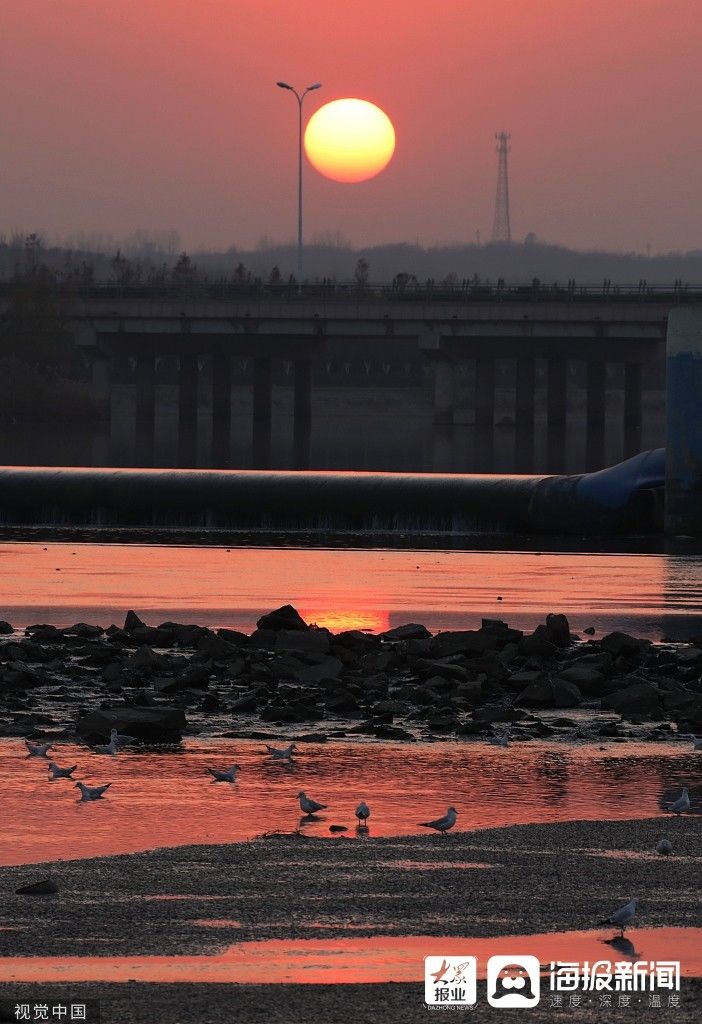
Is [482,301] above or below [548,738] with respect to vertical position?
above

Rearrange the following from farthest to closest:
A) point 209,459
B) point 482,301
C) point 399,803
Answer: point 482,301 < point 209,459 < point 399,803

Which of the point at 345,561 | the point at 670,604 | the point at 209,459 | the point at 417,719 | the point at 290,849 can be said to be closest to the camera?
A: the point at 290,849

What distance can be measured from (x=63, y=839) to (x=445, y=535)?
124 ft

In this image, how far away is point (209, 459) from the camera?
98062 mm

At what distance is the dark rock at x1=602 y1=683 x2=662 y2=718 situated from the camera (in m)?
18.7

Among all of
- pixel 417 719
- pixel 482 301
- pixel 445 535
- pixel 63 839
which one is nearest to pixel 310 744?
pixel 417 719

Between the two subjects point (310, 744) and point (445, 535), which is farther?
point (445, 535)

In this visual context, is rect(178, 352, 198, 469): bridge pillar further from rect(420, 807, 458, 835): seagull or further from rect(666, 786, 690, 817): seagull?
rect(420, 807, 458, 835): seagull

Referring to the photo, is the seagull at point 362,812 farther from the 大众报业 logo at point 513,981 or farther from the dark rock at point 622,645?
the dark rock at point 622,645

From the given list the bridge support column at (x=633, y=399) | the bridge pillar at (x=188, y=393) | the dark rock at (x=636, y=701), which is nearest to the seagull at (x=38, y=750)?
the dark rock at (x=636, y=701)

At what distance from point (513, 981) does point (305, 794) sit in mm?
4845

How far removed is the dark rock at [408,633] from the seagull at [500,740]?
599 cm

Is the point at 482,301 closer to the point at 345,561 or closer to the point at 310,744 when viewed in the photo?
the point at 345,561

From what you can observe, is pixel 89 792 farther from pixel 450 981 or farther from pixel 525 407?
pixel 525 407
